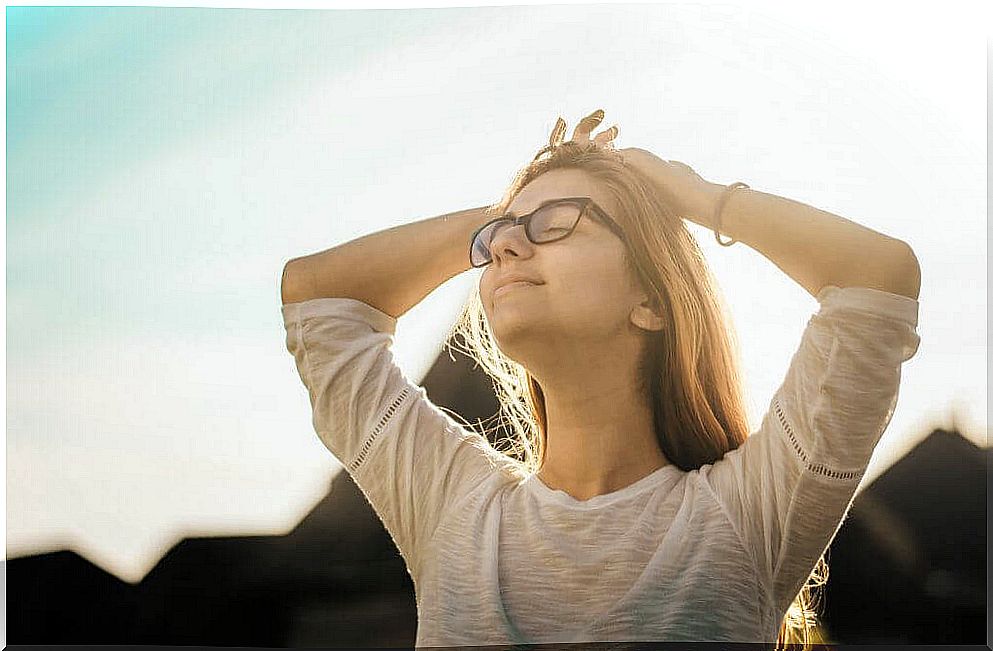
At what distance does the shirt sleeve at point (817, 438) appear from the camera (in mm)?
3408

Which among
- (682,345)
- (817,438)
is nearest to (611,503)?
(682,345)

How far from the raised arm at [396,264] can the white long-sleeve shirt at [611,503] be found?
0.16 feet

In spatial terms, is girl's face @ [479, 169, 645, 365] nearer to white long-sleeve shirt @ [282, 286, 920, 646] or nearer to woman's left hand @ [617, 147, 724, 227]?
woman's left hand @ [617, 147, 724, 227]

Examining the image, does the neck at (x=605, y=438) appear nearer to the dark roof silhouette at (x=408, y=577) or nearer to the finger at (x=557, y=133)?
the dark roof silhouette at (x=408, y=577)

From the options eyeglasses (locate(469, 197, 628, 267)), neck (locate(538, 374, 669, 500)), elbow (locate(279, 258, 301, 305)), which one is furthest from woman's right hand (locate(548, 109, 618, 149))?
elbow (locate(279, 258, 301, 305))

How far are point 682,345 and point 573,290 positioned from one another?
33 centimetres

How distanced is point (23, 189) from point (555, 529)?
1.87 m

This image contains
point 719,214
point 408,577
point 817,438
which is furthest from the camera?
point 408,577

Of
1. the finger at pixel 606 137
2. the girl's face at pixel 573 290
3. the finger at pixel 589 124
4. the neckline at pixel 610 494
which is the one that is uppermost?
the finger at pixel 589 124

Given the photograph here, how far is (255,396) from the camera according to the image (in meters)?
3.93

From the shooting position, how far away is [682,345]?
12.1 feet

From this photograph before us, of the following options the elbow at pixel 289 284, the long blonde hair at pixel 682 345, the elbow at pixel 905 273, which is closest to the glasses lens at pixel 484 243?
the long blonde hair at pixel 682 345

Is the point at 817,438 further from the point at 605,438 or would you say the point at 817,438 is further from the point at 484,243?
the point at 484,243

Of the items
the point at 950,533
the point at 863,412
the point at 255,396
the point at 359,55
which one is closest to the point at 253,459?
the point at 255,396
